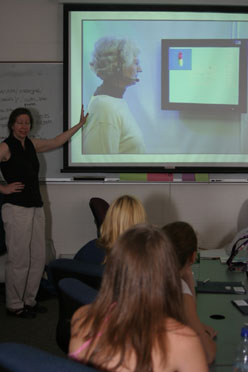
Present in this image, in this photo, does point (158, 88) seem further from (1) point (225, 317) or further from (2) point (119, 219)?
(1) point (225, 317)

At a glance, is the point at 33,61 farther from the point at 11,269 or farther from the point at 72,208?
the point at 11,269

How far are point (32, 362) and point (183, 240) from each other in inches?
46.3

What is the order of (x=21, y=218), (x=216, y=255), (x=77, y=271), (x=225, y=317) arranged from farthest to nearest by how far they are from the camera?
(x=21, y=218) → (x=216, y=255) → (x=225, y=317) → (x=77, y=271)

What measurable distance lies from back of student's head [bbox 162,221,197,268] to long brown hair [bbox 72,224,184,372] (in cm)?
80

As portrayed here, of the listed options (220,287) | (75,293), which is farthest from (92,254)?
(75,293)

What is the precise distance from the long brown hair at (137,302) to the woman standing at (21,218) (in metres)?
2.70

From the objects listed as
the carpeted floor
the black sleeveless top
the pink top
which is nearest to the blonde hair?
the pink top

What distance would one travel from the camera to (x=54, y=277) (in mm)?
1978

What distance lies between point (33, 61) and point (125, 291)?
12.3ft

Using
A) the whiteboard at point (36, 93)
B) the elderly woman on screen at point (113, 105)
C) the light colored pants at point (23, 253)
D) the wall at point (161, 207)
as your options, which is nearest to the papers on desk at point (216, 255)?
the wall at point (161, 207)

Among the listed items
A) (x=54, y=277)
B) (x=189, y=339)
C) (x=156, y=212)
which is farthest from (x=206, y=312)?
(x=156, y=212)

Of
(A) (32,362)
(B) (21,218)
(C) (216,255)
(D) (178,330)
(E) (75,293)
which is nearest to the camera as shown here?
(A) (32,362)

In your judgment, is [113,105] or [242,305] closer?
[242,305]

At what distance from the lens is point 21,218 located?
3838 mm
